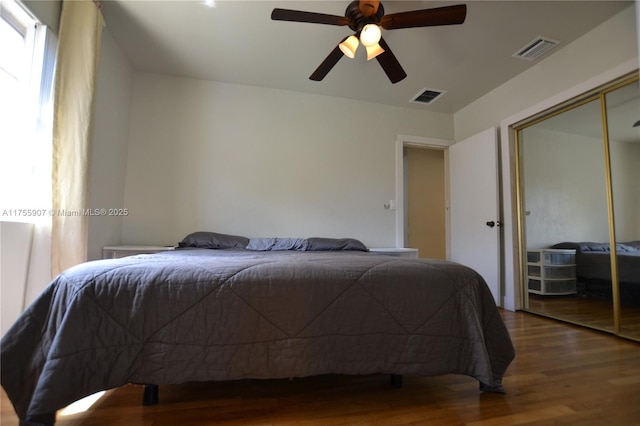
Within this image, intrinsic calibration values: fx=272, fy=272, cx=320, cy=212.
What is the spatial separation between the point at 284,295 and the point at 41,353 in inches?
32.3

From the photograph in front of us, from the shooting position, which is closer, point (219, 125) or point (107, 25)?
point (107, 25)

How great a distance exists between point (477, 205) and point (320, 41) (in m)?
2.47

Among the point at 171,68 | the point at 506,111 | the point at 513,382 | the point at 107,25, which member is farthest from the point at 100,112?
the point at 506,111

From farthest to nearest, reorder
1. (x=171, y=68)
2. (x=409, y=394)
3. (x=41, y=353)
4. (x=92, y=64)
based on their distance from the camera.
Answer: (x=171, y=68), (x=92, y=64), (x=409, y=394), (x=41, y=353)

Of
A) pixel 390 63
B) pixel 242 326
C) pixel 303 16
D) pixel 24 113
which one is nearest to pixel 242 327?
pixel 242 326

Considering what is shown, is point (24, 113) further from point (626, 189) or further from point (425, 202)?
point (425, 202)

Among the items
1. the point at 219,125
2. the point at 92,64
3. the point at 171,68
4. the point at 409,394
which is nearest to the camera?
the point at 409,394

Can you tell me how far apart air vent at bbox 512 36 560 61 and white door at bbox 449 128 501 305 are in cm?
71

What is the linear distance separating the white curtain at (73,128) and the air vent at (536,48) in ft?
11.6

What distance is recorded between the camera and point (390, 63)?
2055 mm

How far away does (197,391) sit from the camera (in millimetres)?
1234

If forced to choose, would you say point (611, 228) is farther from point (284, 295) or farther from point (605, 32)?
point (284, 295)

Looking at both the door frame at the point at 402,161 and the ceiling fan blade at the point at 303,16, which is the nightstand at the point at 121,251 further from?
the door frame at the point at 402,161

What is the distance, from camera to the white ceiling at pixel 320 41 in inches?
80.7
